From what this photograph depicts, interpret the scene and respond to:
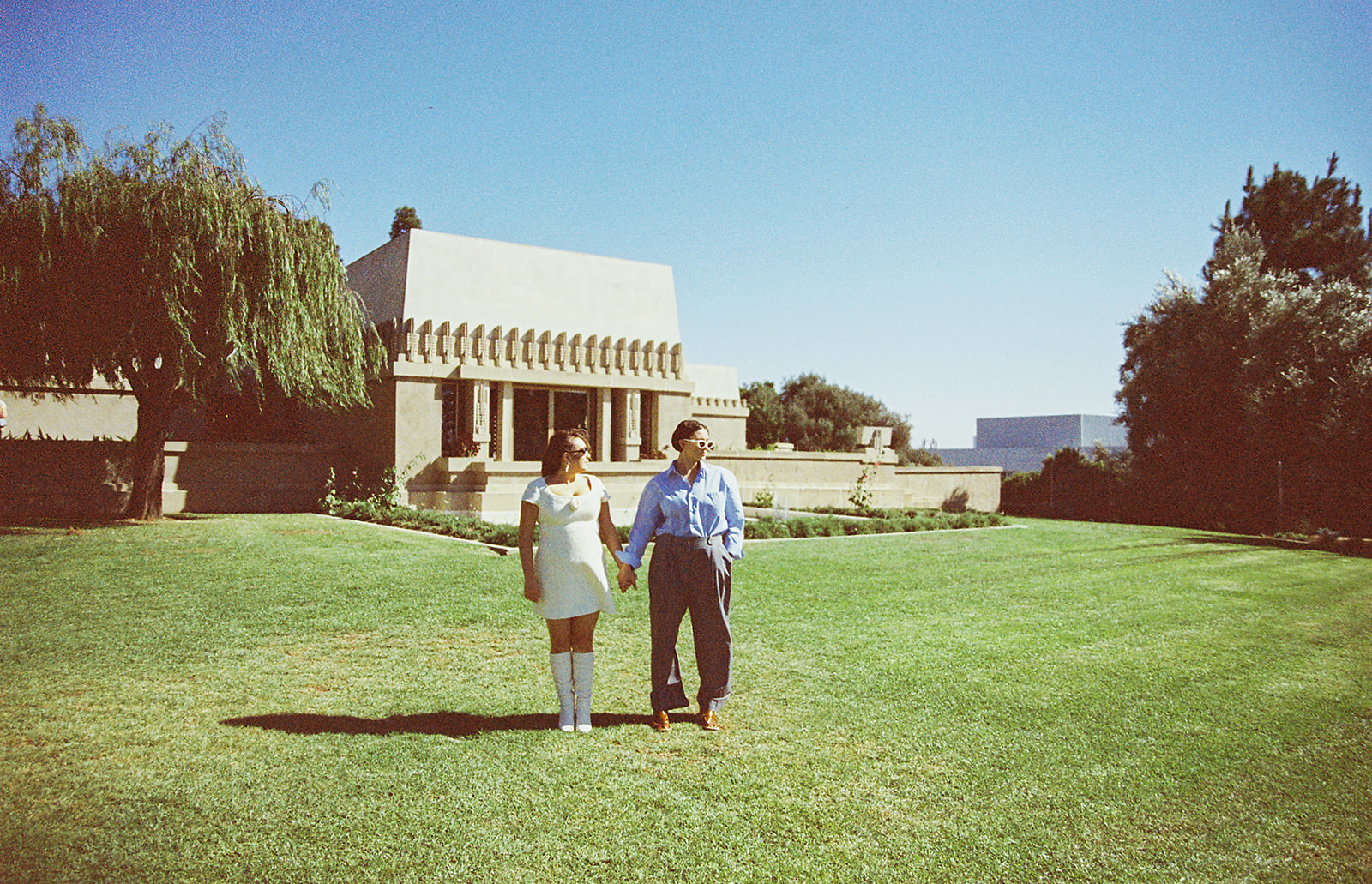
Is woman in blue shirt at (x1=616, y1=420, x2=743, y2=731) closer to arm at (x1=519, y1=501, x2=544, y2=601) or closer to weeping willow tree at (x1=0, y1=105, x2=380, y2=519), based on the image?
arm at (x1=519, y1=501, x2=544, y2=601)

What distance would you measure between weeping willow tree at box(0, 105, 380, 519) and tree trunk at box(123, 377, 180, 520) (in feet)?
0.07

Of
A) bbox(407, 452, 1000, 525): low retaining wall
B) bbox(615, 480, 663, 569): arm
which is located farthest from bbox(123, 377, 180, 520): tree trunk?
bbox(615, 480, 663, 569): arm

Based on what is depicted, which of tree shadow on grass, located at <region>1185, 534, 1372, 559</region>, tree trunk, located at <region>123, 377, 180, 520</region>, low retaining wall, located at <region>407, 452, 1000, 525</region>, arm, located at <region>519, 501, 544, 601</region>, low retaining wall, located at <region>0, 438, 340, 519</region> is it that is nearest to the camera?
arm, located at <region>519, 501, 544, 601</region>

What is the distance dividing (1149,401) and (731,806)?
30644 mm

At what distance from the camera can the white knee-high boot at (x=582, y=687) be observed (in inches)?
209

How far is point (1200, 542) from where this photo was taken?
Answer: 754 inches

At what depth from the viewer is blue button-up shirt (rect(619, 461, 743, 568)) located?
536 centimetres

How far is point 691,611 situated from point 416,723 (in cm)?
188

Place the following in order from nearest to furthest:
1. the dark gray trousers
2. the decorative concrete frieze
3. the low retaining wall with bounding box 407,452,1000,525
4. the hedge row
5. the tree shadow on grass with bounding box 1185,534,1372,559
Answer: the dark gray trousers → the hedge row → the tree shadow on grass with bounding box 1185,534,1372,559 → the low retaining wall with bounding box 407,452,1000,525 → the decorative concrete frieze

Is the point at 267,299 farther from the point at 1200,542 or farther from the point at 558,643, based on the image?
the point at 1200,542

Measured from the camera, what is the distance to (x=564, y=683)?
210 inches

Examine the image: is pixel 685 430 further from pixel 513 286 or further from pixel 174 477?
pixel 513 286

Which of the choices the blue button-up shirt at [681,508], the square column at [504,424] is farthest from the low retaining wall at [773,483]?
the blue button-up shirt at [681,508]

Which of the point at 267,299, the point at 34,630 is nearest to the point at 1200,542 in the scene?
the point at 267,299
